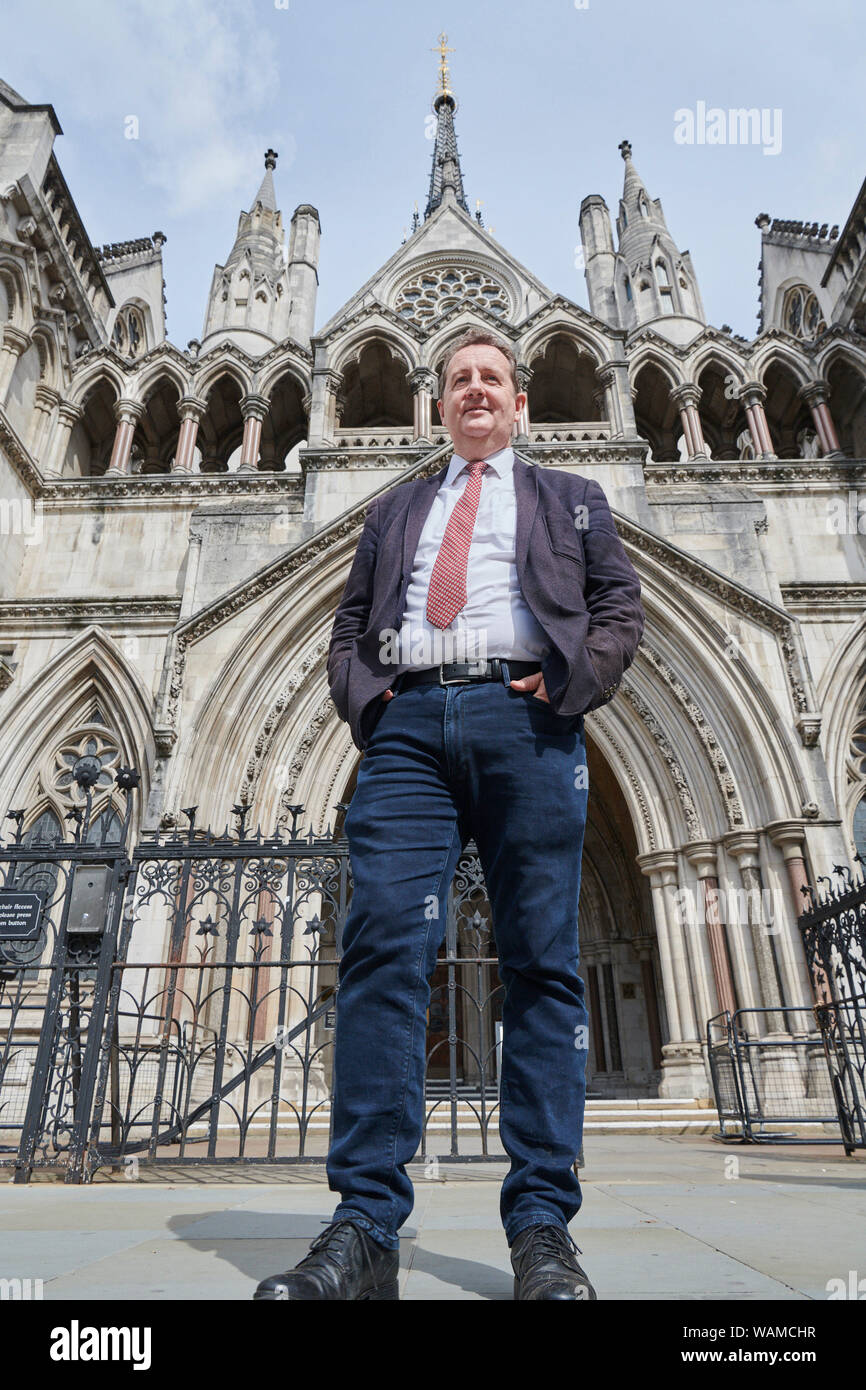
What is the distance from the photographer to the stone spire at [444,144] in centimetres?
3506

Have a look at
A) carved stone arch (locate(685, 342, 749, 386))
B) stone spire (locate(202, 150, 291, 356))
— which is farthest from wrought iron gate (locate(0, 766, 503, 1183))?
carved stone arch (locate(685, 342, 749, 386))

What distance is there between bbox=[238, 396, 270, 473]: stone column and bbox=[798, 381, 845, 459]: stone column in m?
9.55

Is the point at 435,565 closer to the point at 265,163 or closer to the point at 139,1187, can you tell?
the point at 139,1187

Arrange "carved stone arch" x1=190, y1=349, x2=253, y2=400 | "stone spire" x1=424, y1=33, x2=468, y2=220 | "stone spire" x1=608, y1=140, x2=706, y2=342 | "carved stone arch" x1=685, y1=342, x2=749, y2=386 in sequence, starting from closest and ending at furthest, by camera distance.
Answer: "carved stone arch" x1=685, y1=342, x2=749, y2=386 < "carved stone arch" x1=190, y1=349, x2=253, y2=400 < "stone spire" x1=608, y1=140, x2=706, y2=342 < "stone spire" x1=424, y1=33, x2=468, y2=220

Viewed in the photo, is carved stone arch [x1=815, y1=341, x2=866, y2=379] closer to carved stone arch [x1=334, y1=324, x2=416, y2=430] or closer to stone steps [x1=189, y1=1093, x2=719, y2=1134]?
carved stone arch [x1=334, y1=324, x2=416, y2=430]

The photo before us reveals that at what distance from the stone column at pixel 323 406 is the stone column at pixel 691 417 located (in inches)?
237

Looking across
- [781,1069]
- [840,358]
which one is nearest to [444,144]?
[840,358]

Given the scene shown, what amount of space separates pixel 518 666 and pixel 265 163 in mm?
23425

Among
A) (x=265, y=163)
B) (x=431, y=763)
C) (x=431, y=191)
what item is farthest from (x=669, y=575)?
(x=431, y=191)

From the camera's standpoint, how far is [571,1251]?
1686 millimetres

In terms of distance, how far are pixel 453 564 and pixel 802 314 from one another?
1992 cm

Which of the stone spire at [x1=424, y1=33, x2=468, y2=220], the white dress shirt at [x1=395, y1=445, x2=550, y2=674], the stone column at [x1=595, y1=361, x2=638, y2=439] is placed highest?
the stone spire at [x1=424, y1=33, x2=468, y2=220]

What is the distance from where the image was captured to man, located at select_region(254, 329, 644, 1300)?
1825mm

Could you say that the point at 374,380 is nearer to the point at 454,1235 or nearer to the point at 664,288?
the point at 664,288
